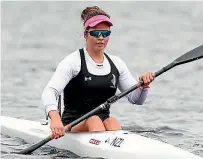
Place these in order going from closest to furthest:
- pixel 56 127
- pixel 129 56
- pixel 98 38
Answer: pixel 56 127 → pixel 98 38 → pixel 129 56

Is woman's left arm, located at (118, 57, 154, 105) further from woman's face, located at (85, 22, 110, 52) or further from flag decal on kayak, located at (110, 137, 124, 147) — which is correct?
flag decal on kayak, located at (110, 137, 124, 147)

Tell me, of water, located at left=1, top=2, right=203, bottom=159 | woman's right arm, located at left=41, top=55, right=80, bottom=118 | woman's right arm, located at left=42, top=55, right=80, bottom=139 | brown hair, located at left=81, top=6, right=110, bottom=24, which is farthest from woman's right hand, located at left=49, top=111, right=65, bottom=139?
brown hair, located at left=81, top=6, right=110, bottom=24

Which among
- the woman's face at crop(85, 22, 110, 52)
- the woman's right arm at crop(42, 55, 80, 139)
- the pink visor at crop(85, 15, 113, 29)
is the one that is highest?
the pink visor at crop(85, 15, 113, 29)

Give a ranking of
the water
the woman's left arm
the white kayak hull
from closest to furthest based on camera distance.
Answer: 1. the white kayak hull
2. the woman's left arm
3. the water

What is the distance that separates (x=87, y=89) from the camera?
810cm

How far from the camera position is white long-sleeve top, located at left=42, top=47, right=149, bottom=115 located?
25.7ft

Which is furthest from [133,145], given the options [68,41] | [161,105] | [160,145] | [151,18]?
[151,18]

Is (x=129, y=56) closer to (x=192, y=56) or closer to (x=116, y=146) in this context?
(x=192, y=56)

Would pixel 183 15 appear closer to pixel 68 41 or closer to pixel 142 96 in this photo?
pixel 68 41

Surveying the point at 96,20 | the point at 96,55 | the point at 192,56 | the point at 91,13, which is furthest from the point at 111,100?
the point at 192,56

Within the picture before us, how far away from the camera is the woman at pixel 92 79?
26.0 ft

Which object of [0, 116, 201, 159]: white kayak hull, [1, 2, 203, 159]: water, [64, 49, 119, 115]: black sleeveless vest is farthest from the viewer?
[1, 2, 203, 159]: water

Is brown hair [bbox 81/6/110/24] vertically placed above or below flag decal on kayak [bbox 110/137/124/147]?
above

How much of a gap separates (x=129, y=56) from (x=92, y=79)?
12.5 metres
